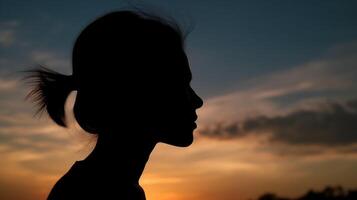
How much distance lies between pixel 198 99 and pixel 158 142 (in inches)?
18.9

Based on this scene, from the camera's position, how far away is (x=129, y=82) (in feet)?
9.16

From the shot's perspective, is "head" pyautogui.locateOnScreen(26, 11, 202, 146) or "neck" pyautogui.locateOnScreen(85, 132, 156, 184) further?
"head" pyautogui.locateOnScreen(26, 11, 202, 146)

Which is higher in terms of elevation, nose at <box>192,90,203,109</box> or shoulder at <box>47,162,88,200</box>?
nose at <box>192,90,203,109</box>

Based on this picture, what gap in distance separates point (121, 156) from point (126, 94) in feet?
1.39

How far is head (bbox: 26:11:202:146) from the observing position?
2.75m

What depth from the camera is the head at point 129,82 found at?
275 cm

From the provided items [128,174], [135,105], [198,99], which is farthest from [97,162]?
[198,99]

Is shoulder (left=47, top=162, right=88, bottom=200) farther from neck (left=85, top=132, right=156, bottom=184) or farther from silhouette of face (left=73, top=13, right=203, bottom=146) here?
silhouette of face (left=73, top=13, right=203, bottom=146)

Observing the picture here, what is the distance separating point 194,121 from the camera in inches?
122

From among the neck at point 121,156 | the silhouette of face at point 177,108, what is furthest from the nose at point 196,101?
the neck at point 121,156

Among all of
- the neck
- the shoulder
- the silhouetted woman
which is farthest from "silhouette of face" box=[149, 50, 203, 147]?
the shoulder

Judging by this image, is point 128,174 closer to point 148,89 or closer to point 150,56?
point 148,89

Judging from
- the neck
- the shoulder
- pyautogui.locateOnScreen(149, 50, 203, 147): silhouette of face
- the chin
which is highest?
pyautogui.locateOnScreen(149, 50, 203, 147): silhouette of face

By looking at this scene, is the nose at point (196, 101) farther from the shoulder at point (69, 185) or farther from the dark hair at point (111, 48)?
the shoulder at point (69, 185)
